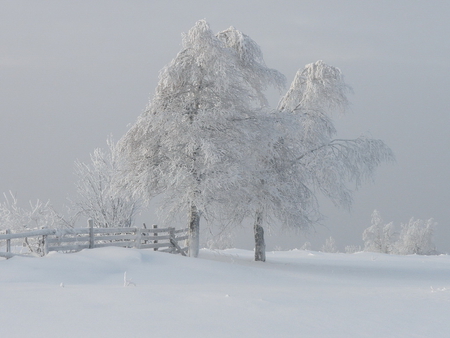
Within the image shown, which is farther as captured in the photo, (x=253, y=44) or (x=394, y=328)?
(x=253, y=44)

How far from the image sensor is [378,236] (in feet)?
171

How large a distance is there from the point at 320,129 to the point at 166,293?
44.1ft

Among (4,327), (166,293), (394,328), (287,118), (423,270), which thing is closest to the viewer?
(4,327)

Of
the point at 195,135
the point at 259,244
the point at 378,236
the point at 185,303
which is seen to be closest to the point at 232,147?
the point at 195,135

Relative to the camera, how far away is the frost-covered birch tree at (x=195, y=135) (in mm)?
18266

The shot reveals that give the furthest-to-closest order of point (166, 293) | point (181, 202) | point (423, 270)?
point (423, 270) → point (181, 202) → point (166, 293)

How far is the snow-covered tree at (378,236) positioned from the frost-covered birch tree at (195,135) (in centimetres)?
3563

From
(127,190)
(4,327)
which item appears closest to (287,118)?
(127,190)

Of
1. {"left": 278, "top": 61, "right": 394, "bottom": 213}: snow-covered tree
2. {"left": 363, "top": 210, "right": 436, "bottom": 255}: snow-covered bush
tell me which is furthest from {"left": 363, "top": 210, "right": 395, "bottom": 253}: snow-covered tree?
{"left": 278, "top": 61, "right": 394, "bottom": 213}: snow-covered tree

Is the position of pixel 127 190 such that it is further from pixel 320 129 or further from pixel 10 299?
pixel 10 299

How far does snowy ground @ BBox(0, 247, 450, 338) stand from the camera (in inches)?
286

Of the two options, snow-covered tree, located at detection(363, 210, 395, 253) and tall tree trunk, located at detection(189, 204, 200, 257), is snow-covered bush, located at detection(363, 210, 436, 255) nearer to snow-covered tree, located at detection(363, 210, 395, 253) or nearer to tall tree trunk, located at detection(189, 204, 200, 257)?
snow-covered tree, located at detection(363, 210, 395, 253)

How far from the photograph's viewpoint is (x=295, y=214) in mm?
20578

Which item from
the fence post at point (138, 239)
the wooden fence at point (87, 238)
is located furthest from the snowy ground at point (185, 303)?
the fence post at point (138, 239)
